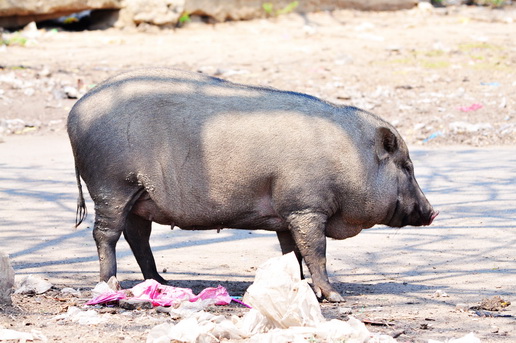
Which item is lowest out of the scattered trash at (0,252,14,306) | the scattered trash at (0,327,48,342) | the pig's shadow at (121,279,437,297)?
the pig's shadow at (121,279,437,297)

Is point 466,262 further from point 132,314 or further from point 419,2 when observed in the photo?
point 419,2

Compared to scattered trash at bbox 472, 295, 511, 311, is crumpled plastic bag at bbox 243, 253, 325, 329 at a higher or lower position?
higher

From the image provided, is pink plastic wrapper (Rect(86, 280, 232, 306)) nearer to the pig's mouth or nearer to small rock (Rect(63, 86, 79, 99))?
the pig's mouth

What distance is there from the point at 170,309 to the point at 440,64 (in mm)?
10914

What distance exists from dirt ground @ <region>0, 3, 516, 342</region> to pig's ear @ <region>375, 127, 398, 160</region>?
872mm

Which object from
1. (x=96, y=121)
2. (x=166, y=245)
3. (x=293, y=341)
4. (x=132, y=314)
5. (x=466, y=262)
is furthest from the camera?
(x=166, y=245)

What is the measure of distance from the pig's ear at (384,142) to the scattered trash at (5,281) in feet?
7.60

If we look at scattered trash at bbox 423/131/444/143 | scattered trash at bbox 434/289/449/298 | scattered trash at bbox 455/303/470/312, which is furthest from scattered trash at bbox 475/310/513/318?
scattered trash at bbox 423/131/444/143

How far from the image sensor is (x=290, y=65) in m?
14.2

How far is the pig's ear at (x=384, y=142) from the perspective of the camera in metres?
5.18

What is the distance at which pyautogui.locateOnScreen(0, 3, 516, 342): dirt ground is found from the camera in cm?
430

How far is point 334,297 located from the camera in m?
4.90

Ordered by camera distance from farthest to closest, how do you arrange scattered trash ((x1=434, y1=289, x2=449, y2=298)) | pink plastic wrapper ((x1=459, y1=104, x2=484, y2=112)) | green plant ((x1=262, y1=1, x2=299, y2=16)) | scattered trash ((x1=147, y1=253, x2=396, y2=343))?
green plant ((x1=262, y1=1, x2=299, y2=16)), pink plastic wrapper ((x1=459, y1=104, x2=484, y2=112)), scattered trash ((x1=434, y1=289, x2=449, y2=298)), scattered trash ((x1=147, y1=253, x2=396, y2=343))

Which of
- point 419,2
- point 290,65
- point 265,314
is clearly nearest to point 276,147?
point 265,314
